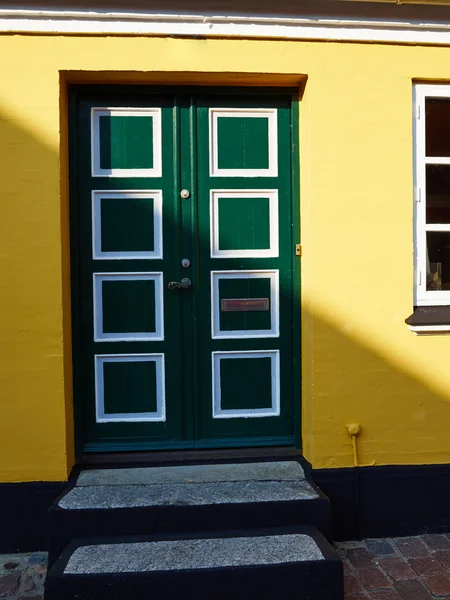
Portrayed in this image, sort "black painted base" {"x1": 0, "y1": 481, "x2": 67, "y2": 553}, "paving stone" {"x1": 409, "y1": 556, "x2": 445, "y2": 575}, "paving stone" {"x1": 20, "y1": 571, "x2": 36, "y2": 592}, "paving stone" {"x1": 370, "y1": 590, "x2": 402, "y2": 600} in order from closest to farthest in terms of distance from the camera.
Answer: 1. "paving stone" {"x1": 370, "y1": 590, "x2": 402, "y2": 600}
2. "paving stone" {"x1": 20, "y1": 571, "x2": 36, "y2": 592}
3. "paving stone" {"x1": 409, "y1": 556, "x2": 445, "y2": 575}
4. "black painted base" {"x1": 0, "y1": 481, "x2": 67, "y2": 553}

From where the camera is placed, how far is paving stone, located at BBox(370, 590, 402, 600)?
10.2 feet

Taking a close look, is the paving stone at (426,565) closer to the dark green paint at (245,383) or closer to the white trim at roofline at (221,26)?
the dark green paint at (245,383)

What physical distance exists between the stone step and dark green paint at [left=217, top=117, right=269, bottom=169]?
208cm

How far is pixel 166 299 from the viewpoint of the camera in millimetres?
3879

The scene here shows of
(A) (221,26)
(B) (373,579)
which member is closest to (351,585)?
(B) (373,579)

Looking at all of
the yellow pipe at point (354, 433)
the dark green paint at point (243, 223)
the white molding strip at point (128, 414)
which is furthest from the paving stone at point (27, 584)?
the dark green paint at point (243, 223)

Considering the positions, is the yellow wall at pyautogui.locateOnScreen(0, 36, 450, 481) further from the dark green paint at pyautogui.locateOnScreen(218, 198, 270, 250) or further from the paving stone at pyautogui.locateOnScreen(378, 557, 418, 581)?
the paving stone at pyautogui.locateOnScreen(378, 557, 418, 581)

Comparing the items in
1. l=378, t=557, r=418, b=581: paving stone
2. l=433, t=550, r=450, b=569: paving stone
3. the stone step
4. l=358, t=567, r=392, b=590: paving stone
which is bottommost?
l=358, t=567, r=392, b=590: paving stone

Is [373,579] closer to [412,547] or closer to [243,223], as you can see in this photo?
[412,547]

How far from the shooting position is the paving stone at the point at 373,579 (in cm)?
321

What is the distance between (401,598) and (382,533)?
700 mm

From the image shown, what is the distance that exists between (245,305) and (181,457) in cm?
110

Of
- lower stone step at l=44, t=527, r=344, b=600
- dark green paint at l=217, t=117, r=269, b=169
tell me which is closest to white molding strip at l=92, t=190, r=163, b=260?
dark green paint at l=217, t=117, r=269, b=169

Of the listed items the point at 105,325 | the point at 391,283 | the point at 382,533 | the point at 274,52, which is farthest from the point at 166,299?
the point at 382,533
